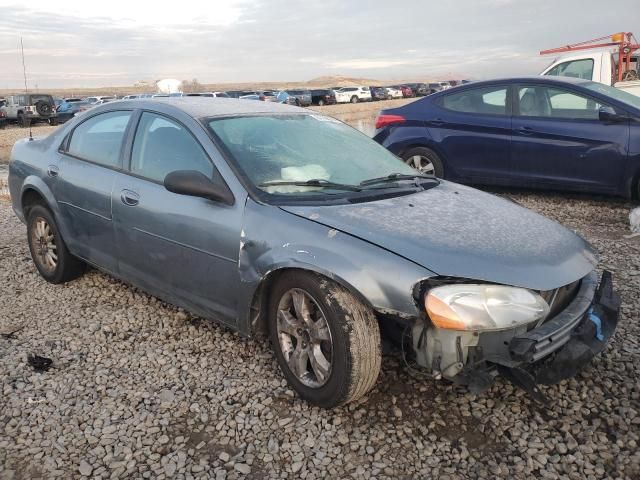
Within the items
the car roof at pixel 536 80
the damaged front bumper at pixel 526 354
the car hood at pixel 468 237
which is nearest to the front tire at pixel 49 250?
the car hood at pixel 468 237

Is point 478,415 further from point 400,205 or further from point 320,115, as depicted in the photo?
point 320,115

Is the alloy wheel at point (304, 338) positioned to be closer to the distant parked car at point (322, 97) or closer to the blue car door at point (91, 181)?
the blue car door at point (91, 181)

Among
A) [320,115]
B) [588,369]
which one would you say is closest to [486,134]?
[320,115]

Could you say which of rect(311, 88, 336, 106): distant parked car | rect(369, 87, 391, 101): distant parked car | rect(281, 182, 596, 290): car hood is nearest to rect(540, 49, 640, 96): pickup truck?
rect(281, 182, 596, 290): car hood

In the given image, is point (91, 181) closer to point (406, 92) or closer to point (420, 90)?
point (406, 92)

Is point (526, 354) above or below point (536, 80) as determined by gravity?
below

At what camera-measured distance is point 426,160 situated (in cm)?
747

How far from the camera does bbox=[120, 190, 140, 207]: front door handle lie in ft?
11.7

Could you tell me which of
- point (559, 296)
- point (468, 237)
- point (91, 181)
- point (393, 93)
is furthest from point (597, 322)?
point (393, 93)

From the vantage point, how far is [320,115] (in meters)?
4.21

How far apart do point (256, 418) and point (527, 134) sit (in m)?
5.21

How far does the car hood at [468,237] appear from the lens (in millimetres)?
2523

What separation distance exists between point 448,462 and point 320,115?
2600 mm

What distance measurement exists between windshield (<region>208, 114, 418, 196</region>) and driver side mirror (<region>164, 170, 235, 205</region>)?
0.17 m
